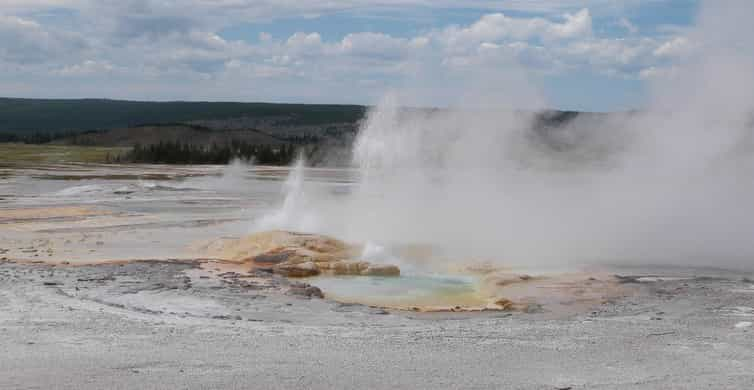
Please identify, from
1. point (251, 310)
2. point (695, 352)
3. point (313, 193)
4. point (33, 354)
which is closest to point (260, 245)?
point (251, 310)

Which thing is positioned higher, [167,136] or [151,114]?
[151,114]

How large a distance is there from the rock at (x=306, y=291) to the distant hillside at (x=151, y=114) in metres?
103

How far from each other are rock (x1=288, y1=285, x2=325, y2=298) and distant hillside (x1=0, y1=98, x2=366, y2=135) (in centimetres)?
10305

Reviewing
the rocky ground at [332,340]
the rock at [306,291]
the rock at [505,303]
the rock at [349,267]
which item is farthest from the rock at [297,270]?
the rock at [505,303]

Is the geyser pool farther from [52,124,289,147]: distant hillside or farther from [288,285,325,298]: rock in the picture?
[52,124,289,147]: distant hillside

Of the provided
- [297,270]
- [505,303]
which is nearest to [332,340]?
[505,303]

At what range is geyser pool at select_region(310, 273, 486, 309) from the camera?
1213 centimetres

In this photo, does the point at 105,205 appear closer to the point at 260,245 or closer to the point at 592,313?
the point at 260,245

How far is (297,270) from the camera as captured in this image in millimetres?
14281

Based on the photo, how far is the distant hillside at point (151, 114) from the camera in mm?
131875

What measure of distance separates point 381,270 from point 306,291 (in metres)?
2.39

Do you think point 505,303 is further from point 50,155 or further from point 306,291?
point 50,155

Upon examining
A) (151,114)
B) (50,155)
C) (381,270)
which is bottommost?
(381,270)

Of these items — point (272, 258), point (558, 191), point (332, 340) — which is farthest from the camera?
point (558, 191)
